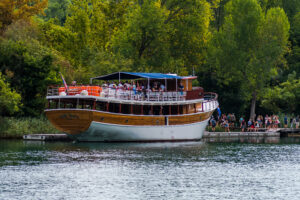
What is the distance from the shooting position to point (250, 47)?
71688 millimetres

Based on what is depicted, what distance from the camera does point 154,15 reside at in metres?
70.6

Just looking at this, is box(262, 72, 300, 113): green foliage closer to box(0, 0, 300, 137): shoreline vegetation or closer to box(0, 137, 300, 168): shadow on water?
box(0, 0, 300, 137): shoreline vegetation

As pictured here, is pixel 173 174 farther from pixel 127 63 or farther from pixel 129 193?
pixel 127 63

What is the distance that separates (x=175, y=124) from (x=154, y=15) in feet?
67.1

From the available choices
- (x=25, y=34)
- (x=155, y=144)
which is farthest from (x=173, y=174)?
(x=25, y=34)

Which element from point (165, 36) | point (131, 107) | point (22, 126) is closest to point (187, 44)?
point (165, 36)

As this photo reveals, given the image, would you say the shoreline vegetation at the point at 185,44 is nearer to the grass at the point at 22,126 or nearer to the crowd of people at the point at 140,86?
the grass at the point at 22,126

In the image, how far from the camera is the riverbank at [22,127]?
5334 centimetres

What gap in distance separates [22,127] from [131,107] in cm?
1055

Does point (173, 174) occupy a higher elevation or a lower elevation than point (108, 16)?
lower

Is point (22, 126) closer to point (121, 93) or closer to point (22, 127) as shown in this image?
point (22, 127)

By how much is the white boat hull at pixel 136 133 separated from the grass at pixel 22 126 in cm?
526

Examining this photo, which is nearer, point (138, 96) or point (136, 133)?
point (138, 96)

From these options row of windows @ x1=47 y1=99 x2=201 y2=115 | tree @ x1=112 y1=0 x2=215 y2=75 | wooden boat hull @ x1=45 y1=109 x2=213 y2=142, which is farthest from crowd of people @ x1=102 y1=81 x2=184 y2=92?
tree @ x1=112 y1=0 x2=215 y2=75
